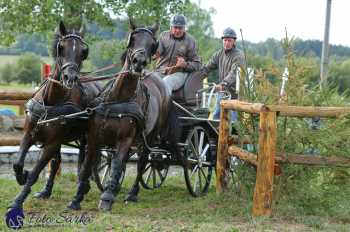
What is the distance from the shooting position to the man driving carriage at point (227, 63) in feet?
32.9

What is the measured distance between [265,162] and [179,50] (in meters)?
3.11

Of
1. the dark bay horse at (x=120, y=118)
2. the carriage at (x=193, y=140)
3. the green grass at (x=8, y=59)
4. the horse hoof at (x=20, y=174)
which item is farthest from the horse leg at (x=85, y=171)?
the green grass at (x=8, y=59)

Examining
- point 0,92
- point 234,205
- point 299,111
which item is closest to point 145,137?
point 234,205

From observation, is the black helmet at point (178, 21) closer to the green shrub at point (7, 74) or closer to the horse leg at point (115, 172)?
the horse leg at point (115, 172)

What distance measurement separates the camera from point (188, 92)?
10273 millimetres

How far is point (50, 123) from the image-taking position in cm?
798

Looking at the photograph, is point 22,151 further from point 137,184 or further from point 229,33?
point 229,33

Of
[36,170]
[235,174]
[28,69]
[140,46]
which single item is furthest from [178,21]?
[28,69]

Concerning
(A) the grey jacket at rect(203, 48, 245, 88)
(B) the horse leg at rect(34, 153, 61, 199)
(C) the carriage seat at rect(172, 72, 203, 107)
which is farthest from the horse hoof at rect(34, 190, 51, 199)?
(A) the grey jacket at rect(203, 48, 245, 88)

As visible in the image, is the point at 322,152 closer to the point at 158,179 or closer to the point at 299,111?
the point at 299,111

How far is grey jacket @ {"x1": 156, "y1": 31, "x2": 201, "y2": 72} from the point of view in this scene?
33.9ft

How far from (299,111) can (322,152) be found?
727 mm

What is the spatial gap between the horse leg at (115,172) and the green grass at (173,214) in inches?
5.5

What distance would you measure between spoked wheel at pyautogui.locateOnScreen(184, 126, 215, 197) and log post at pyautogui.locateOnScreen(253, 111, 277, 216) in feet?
7.10
